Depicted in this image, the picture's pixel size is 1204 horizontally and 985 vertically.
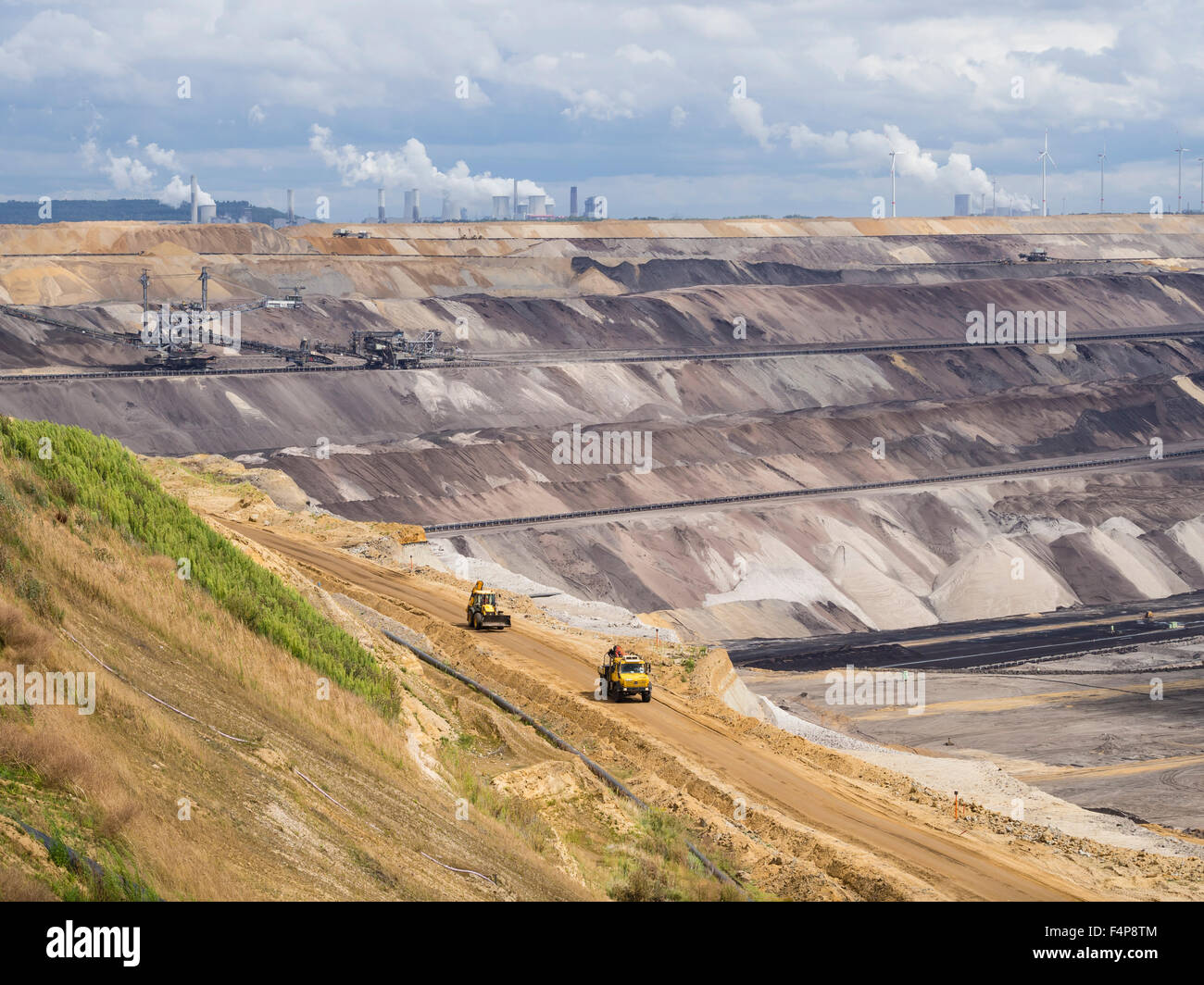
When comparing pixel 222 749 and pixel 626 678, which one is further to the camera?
pixel 626 678

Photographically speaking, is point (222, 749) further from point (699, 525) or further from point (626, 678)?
point (699, 525)

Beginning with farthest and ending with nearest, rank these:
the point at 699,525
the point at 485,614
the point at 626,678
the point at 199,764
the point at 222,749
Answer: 1. the point at 699,525
2. the point at 485,614
3. the point at 626,678
4. the point at 222,749
5. the point at 199,764

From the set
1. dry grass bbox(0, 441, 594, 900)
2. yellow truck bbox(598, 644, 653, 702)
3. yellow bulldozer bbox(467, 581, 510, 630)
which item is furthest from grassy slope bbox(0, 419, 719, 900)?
yellow bulldozer bbox(467, 581, 510, 630)

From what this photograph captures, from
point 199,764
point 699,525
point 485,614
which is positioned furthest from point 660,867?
point 699,525

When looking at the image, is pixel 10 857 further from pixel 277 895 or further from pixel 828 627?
pixel 828 627

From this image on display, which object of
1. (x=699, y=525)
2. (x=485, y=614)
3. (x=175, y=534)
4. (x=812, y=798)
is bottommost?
(x=812, y=798)

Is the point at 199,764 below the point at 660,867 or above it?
above

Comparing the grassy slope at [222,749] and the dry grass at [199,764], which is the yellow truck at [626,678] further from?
the dry grass at [199,764]
